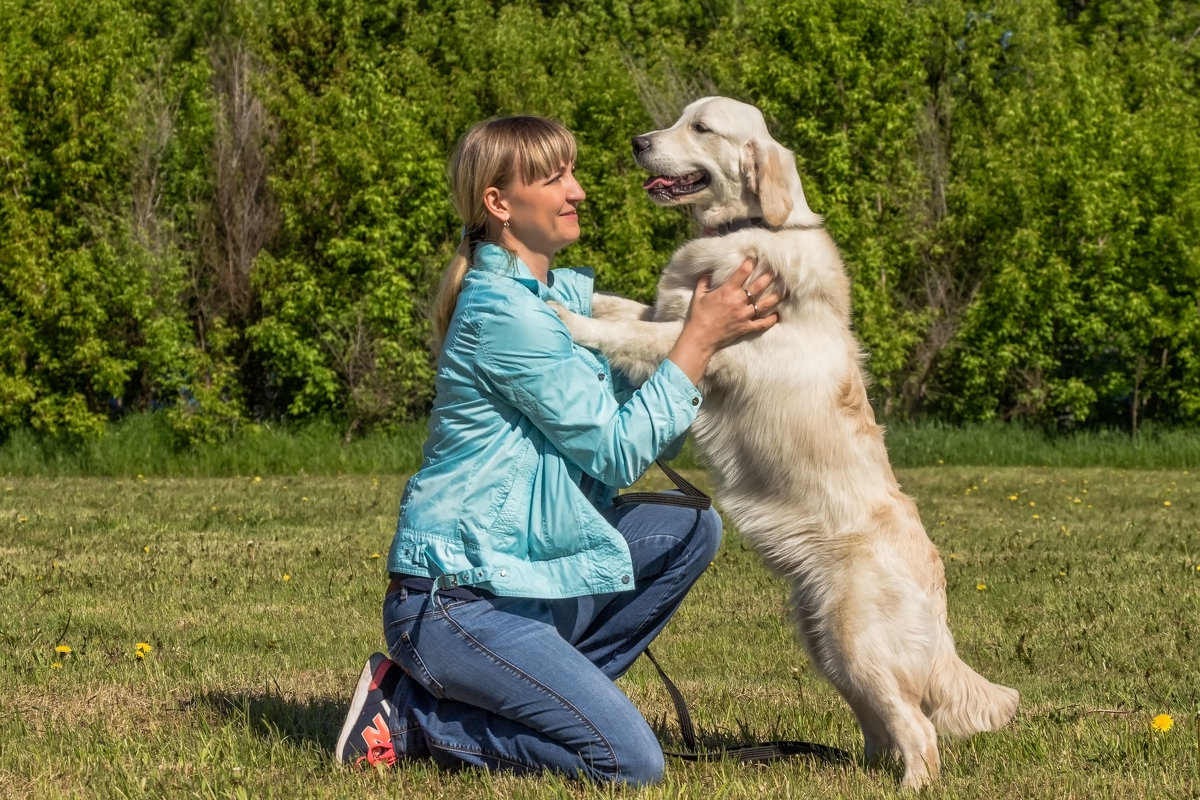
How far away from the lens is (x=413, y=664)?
10.8 ft

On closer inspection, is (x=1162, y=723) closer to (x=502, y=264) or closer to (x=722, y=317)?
(x=722, y=317)

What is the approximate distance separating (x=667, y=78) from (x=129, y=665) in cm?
1467

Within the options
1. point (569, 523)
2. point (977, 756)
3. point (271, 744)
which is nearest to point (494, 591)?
point (569, 523)

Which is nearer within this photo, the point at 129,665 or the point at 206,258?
the point at 129,665

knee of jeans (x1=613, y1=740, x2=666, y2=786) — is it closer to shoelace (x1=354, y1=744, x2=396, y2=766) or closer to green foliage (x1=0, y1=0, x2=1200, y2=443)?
shoelace (x1=354, y1=744, x2=396, y2=766)

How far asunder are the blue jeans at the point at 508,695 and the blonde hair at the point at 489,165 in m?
0.80

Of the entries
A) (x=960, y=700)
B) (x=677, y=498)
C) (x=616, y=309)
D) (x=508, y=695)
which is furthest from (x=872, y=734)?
(x=616, y=309)

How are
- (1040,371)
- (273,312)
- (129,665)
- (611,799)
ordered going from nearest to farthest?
1. (611,799)
2. (129,665)
3. (273,312)
4. (1040,371)

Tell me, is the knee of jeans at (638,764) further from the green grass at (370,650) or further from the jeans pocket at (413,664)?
the jeans pocket at (413,664)

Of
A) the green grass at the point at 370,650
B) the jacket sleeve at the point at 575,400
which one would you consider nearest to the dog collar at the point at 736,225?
the jacket sleeve at the point at 575,400

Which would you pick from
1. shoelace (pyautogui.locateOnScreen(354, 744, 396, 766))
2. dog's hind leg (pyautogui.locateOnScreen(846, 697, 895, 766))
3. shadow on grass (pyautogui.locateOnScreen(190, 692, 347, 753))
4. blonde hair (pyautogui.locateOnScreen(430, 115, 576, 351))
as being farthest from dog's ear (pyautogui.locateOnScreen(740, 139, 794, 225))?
shadow on grass (pyautogui.locateOnScreen(190, 692, 347, 753))

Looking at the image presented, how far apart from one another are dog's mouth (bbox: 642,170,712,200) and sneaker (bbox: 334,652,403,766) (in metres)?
1.69

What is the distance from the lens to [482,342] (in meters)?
3.28

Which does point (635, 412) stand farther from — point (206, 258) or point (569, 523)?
point (206, 258)
